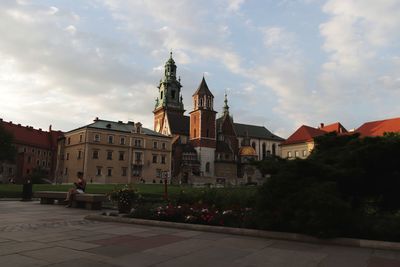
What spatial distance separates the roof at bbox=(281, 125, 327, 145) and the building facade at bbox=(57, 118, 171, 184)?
3263 cm

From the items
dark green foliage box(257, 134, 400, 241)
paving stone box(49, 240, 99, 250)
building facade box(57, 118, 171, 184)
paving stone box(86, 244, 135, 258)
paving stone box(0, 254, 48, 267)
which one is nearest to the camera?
paving stone box(0, 254, 48, 267)

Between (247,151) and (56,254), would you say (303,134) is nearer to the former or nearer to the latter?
(247,151)

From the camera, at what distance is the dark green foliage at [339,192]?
349 inches

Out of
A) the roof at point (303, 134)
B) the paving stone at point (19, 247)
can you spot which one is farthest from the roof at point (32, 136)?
the paving stone at point (19, 247)

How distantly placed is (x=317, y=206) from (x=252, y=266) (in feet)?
9.48

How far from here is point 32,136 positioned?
101750mm

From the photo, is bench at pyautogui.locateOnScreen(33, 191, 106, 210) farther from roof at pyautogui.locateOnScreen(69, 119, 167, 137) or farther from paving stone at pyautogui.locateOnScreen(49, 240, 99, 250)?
roof at pyautogui.locateOnScreen(69, 119, 167, 137)

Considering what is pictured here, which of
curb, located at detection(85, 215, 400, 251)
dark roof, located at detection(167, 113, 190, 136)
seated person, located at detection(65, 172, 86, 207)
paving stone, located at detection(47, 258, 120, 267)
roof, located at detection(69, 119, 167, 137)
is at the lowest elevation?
paving stone, located at detection(47, 258, 120, 267)

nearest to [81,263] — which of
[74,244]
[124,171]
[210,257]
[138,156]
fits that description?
[74,244]

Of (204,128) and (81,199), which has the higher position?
(204,128)

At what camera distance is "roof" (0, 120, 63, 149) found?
97006 millimetres

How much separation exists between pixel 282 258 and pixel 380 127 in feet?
268

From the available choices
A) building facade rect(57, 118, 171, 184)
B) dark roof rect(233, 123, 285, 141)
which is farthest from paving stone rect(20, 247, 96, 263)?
dark roof rect(233, 123, 285, 141)

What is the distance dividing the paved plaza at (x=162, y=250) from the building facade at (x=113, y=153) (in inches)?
2694
